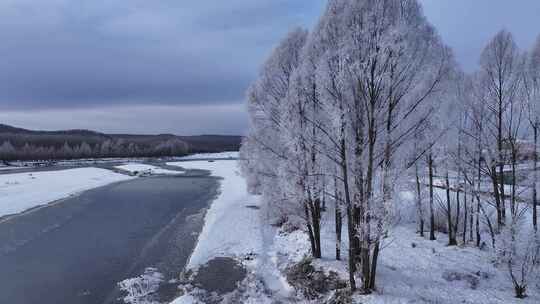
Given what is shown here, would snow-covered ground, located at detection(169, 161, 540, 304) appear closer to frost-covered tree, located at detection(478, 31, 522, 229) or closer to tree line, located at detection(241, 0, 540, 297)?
tree line, located at detection(241, 0, 540, 297)

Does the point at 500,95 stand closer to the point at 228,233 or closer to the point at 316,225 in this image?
the point at 316,225

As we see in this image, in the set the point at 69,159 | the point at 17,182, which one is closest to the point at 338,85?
the point at 17,182

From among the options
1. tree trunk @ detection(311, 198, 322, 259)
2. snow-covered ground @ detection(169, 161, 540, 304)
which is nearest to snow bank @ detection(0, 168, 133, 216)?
snow-covered ground @ detection(169, 161, 540, 304)

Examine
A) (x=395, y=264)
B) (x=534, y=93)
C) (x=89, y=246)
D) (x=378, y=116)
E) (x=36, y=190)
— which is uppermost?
(x=534, y=93)

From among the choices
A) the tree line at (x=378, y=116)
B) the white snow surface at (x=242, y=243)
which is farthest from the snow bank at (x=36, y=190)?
the tree line at (x=378, y=116)

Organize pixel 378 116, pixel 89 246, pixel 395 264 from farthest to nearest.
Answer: pixel 89 246 < pixel 395 264 < pixel 378 116

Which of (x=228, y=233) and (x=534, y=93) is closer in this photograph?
(x=534, y=93)

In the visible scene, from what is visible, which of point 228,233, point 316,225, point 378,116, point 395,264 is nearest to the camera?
point 378,116

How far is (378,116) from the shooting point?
10.3 meters

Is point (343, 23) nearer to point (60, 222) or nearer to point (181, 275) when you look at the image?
point (181, 275)

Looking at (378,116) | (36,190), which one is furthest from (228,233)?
(36,190)

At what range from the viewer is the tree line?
9773 mm

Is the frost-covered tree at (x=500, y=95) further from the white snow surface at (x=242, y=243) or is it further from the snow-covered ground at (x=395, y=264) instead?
the white snow surface at (x=242, y=243)

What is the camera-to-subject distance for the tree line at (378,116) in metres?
9.77
